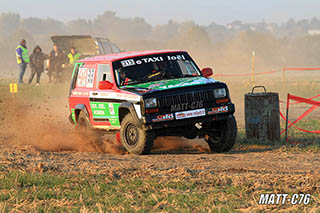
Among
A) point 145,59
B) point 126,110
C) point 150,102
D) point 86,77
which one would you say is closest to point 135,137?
point 126,110

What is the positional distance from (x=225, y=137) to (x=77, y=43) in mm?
22552

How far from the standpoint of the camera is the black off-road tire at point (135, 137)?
990 centimetres

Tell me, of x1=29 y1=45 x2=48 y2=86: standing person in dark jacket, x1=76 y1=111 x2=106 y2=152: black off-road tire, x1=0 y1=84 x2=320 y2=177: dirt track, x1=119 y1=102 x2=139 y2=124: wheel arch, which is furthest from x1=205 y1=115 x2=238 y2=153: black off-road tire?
Result: x1=29 y1=45 x2=48 y2=86: standing person in dark jacket

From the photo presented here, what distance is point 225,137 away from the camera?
10.6 metres

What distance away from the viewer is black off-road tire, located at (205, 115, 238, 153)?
10469 millimetres

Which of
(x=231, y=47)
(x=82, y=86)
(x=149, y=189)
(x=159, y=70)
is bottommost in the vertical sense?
(x=231, y=47)

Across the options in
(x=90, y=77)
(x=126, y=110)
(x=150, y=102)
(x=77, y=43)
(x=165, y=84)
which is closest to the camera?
(x=150, y=102)

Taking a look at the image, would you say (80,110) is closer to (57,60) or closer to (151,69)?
(151,69)

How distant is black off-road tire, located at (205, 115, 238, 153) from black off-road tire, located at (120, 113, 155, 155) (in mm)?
1407

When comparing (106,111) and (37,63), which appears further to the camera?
(37,63)

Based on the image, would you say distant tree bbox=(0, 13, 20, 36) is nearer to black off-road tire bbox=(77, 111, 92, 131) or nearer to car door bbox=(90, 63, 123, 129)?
black off-road tire bbox=(77, 111, 92, 131)

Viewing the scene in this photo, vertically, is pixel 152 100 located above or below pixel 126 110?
above

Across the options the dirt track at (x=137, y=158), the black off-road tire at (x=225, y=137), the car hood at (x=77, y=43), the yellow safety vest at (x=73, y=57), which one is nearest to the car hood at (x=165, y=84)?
the black off-road tire at (x=225, y=137)

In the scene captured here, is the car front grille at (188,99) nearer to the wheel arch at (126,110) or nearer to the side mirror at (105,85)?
the wheel arch at (126,110)
